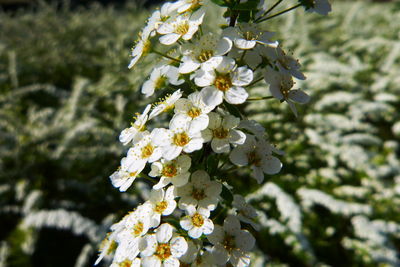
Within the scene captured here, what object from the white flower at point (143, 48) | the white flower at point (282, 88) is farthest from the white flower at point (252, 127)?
the white flower at point (143, 48)

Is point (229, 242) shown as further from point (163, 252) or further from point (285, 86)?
point (285, 86)

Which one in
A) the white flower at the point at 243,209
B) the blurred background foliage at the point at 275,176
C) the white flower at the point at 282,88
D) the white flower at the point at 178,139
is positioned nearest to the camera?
the white flower at the point at 178,139

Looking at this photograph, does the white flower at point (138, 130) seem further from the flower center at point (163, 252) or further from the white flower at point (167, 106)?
the flower center at point (163, 252)

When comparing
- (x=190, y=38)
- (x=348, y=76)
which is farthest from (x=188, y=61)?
(x=348, y=76)

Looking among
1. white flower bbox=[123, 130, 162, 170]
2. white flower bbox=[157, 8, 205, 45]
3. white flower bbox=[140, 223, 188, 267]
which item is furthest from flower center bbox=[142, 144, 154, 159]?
white flower bbox=[157, 8, 205, 45]

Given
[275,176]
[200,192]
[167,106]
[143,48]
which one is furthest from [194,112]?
[275,176]

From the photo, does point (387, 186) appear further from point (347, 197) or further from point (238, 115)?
point (238, 115)
